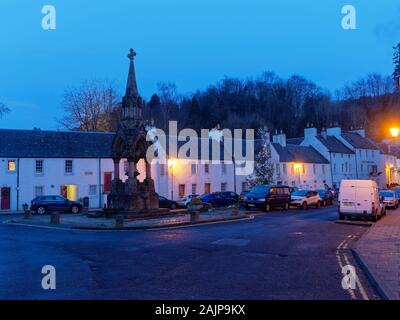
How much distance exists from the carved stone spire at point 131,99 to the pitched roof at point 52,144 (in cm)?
2121

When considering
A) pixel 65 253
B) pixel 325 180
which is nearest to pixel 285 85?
pixel 325 180

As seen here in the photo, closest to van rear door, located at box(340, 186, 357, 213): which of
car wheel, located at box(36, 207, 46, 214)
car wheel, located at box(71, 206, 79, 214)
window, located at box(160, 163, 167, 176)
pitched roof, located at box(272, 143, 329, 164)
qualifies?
car wheel, located at box(71, 206, 79, 214)

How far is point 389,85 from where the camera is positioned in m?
102

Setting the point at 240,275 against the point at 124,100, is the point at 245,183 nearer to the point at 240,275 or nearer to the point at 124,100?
the point at 124,100

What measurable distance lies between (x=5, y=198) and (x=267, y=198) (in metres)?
26.5

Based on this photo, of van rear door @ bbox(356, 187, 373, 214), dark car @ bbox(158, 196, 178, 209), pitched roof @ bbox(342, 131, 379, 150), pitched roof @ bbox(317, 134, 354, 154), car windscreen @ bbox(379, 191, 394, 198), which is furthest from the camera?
pitched roof @ bbox(342, 131, 379, 150)

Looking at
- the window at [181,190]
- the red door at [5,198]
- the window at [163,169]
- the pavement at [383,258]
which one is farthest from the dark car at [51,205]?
the pavement at [383,258]

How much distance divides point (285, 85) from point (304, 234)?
319 ft

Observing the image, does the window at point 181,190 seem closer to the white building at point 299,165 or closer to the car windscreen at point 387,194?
the white building at point 299,165

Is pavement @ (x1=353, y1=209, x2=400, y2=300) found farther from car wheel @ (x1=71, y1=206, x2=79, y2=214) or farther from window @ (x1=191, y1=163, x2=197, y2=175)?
window @ (x1=191, y1=163, x2=197, y2=175)

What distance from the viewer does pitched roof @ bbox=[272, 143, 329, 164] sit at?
2512 inches

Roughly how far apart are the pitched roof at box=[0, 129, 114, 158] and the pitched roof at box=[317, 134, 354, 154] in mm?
37201

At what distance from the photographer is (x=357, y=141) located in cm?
Answer: 8031

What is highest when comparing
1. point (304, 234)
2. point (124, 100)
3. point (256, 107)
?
point (256, 107)
